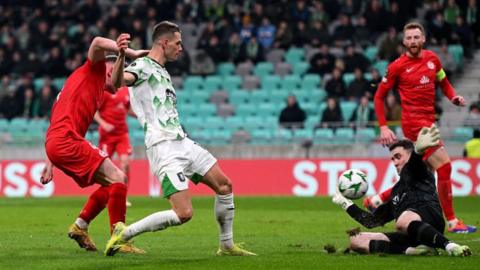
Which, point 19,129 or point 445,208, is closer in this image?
point 445,208

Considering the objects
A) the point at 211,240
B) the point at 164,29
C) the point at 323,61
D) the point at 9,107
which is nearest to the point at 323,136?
the point at 323,61

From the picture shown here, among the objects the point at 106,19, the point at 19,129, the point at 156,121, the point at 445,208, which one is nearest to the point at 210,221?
the point at 445,208

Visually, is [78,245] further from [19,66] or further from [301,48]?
[19,66]

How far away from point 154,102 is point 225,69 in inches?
763

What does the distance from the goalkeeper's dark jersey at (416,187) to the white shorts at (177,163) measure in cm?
189

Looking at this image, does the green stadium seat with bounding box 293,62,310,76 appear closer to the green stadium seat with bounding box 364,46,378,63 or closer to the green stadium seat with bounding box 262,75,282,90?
the green stadium seat with bounding box 262,75,282,90

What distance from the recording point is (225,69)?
28766 millimetres

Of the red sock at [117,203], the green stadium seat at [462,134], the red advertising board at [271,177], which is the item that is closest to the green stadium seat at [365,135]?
the red advertising board at [271,177]

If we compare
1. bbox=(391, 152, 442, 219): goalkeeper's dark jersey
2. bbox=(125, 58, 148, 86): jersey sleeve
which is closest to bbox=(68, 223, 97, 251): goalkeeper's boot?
bbox=(125, 58, 148, 86): jersey sleeve

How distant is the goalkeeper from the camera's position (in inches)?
372

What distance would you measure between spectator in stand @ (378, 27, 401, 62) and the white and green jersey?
1742 cm

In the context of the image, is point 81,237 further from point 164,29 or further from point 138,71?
point 164,29

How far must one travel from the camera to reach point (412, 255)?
31.5ft

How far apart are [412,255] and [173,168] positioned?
2.44 m
